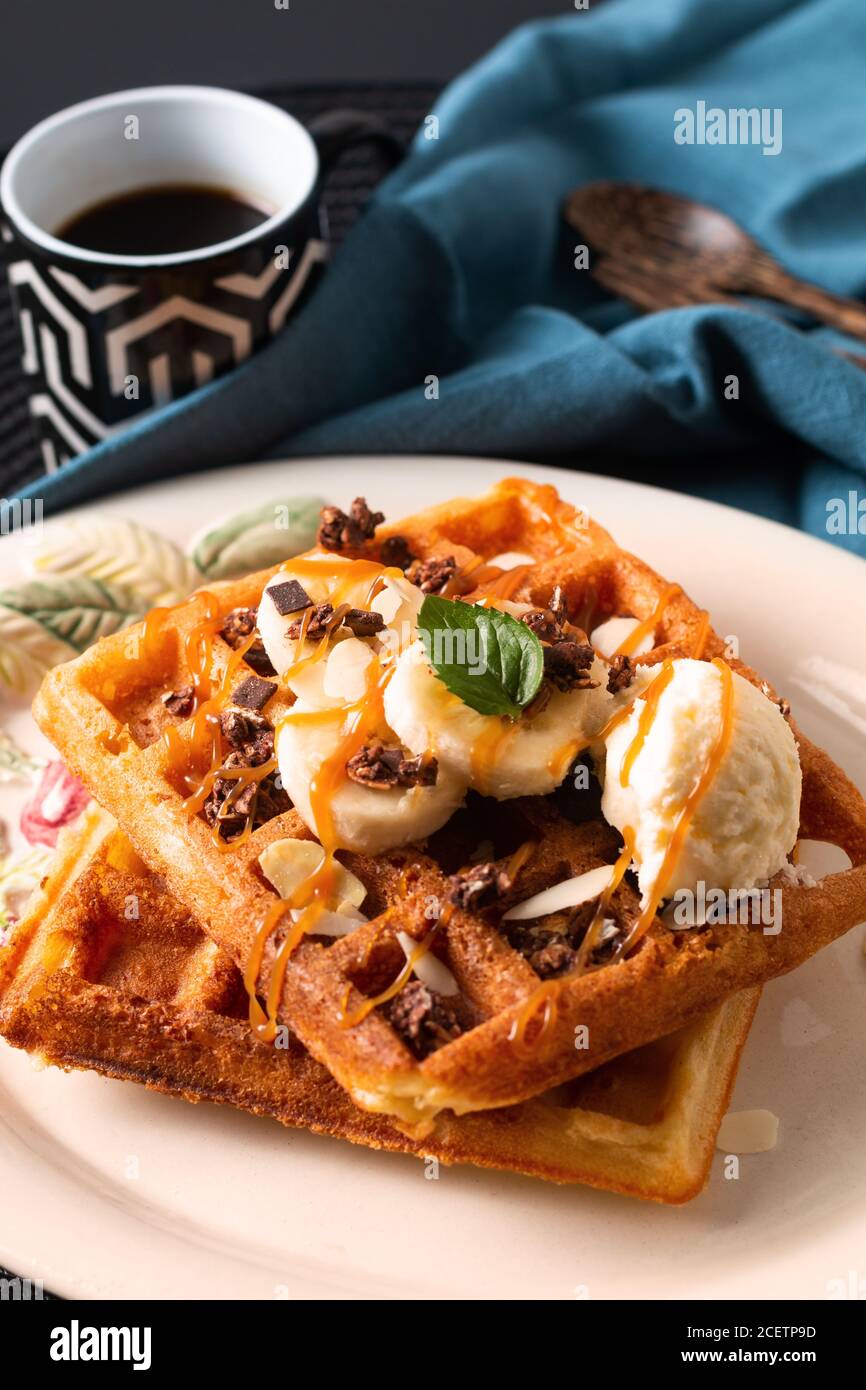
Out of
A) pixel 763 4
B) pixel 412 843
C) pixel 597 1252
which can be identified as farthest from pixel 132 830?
pixel 763 4

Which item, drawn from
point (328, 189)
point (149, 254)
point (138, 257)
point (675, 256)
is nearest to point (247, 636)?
point (138, 257)

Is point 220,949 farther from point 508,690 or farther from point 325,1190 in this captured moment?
point 508,690

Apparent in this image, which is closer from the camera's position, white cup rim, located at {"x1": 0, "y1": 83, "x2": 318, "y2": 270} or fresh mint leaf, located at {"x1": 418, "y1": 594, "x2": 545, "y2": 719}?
fresh mint leaf, located at {"x1": 418, "y1": 594, "x2": 545, "y2": 719}

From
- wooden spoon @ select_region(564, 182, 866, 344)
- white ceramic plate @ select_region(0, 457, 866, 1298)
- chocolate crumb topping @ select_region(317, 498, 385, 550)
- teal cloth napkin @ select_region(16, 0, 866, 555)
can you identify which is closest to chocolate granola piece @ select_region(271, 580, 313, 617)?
chocolate crumb topping @ select_region(317, 498, 385, 550)

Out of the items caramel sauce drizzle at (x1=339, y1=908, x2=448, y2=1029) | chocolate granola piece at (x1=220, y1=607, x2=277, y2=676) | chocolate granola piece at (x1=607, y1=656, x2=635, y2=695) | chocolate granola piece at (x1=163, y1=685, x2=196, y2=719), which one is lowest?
caramel sauce drizzle at (x1=339, y1=908, x2=448, y2=1029)

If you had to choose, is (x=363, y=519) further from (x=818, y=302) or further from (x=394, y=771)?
(x=818, y=302)

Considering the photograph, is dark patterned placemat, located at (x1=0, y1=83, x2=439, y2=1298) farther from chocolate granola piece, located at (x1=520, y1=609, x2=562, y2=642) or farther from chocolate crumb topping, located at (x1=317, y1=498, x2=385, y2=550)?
chocolate granola piece, located at (x1=520, y1=609, x2=562, y2=642)
